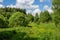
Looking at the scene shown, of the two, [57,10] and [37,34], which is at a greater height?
[57,10]

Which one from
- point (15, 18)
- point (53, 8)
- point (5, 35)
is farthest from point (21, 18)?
point (5, 35)

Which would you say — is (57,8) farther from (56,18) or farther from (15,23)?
(15,23)

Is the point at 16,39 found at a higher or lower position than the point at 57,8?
lower

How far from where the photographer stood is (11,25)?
51.9 m

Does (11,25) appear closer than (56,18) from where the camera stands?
No

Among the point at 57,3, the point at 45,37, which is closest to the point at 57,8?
the point at 57,3

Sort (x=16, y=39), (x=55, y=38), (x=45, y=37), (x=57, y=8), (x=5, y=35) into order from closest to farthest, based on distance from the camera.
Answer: (x=55, y=38) → (x=45, y=37) → (x=16, y=39) → (x=5, y=35) → (x=57, y=8)

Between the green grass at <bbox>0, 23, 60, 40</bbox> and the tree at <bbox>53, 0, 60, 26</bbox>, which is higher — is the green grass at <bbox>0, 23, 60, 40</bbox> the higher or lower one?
the lower one

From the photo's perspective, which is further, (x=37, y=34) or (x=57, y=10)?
(x=57, y=10)

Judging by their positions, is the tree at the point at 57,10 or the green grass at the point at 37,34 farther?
the tree at the point at 57,10

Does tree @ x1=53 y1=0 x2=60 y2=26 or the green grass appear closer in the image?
the green grass

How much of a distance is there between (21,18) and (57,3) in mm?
14129

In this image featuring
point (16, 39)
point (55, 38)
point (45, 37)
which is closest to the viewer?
point (55, 38)

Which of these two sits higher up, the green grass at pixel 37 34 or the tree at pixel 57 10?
the tree at pixel 57 10
